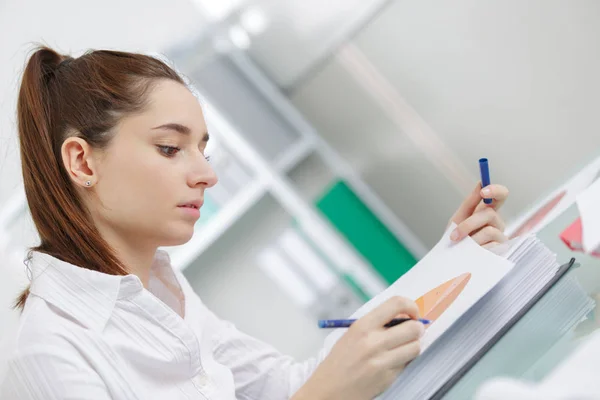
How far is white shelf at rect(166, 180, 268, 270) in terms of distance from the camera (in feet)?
5.44

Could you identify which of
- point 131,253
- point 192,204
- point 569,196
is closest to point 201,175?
point 192,204

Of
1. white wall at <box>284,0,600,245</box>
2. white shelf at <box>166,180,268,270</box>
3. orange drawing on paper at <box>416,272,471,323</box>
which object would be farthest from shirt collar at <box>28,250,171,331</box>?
white wall at <box>284,0,600,245</box>

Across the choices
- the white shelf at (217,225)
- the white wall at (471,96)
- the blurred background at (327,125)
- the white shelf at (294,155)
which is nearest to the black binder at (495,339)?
the white wall at (471,96)

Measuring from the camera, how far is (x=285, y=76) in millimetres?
2002

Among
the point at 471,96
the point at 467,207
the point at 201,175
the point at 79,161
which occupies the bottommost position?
the point at 467,207

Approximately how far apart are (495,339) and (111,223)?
0.50 meters

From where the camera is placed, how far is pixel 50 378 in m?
0.64

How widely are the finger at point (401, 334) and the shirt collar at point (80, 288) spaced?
1.06 ft

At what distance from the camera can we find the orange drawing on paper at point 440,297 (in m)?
0.62

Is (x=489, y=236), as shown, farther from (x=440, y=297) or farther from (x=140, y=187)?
(x=140, y=187)

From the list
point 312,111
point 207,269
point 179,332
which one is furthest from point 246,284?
point 179,332

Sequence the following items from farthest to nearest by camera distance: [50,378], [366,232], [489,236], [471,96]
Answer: [366,232] → [471,96] → [489,236] → [50,378]

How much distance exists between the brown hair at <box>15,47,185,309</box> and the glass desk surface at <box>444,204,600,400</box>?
1.53 ft

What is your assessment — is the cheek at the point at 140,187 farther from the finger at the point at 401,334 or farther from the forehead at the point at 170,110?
the finger at the point at 401,334
